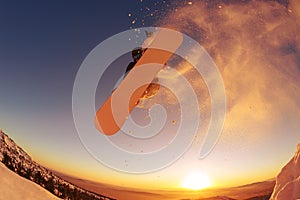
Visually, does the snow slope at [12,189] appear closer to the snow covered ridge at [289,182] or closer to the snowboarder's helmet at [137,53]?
the snowboarder's helmet at [137,53]

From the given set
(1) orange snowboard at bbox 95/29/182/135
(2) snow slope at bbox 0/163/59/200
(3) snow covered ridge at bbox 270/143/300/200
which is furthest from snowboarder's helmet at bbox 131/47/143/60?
(3) snow covered ridge at bbox 270/143/300/200

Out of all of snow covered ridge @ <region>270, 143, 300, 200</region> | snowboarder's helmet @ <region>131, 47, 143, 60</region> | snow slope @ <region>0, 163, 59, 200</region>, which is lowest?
snow slope @ <region>0, 163, 59, 200</region>

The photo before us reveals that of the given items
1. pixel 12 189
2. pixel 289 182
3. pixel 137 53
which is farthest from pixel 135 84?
pixel 289 182

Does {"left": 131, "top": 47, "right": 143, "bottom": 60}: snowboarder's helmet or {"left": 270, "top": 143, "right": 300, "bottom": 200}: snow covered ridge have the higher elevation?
{"left": 131, "top": 47, "right": 143, "bottom": 60}: snowboarder's helmet

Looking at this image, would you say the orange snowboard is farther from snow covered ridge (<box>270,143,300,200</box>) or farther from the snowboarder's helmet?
snow covered ridge (<box>270,143,300,200</box>)

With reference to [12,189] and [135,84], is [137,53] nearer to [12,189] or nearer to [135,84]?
[135,84]

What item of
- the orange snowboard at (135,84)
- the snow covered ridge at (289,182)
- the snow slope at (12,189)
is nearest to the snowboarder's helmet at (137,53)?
the orange snowboard at (135,84)

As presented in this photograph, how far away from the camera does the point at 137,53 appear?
16.7 metres

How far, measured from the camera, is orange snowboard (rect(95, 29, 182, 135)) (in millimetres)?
17141

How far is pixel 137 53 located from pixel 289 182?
1702 cm

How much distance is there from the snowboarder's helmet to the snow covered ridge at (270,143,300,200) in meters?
16.3

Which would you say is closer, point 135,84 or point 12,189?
point 135,84

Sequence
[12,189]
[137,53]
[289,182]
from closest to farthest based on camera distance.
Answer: [137,53], [12,189], [289,182]

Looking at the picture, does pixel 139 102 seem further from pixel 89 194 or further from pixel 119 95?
pixel 89 194
